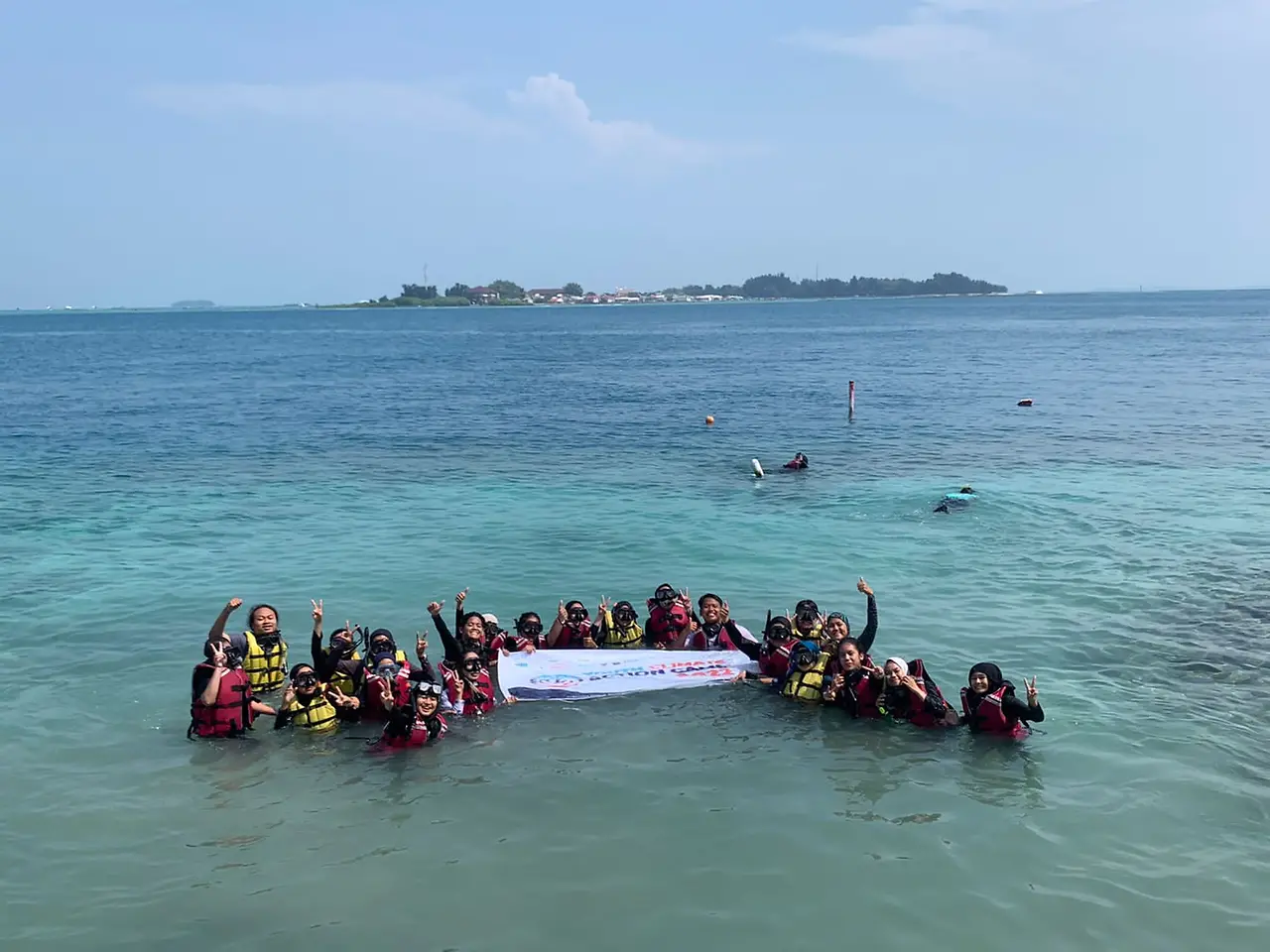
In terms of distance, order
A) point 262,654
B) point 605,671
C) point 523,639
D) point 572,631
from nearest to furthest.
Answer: point 262,654
point 605,671
point 523,639
point 572,631

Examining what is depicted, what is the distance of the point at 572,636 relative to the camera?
13.6m

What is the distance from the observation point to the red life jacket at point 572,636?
44.7 feet

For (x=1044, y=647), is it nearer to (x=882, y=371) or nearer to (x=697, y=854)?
(x=697, y=854)

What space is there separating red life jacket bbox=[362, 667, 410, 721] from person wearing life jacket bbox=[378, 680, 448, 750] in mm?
53

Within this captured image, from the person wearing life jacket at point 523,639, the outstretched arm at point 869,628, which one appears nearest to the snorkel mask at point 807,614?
the outstretched arm at point 869,628

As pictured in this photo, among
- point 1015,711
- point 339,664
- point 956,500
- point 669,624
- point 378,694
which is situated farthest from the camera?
point 956,500

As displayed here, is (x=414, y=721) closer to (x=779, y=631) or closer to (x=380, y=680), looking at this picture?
(x=380, y=680)

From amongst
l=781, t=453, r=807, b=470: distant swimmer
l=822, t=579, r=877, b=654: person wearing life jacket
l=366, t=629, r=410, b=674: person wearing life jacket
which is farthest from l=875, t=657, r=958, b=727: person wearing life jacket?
l=781, t=453, r=807, b=470: distant swimmer

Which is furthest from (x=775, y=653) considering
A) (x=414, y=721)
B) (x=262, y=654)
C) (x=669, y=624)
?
(x=262, y=654)

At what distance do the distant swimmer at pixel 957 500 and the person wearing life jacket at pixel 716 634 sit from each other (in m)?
10.6

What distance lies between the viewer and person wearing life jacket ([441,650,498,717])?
473 inches

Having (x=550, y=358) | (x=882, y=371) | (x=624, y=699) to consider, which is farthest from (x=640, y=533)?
(x=550, y=358)

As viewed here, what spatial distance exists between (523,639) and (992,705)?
592 cm

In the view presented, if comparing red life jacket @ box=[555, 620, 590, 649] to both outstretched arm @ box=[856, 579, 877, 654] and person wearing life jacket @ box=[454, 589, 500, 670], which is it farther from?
outstretched arm @ box=[856, 579, 877, 654]
